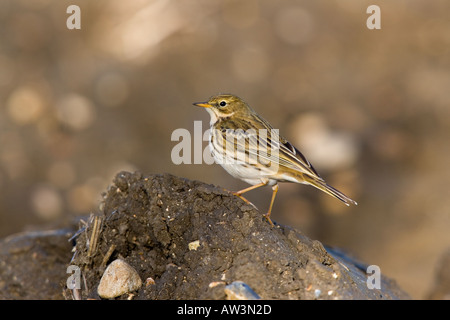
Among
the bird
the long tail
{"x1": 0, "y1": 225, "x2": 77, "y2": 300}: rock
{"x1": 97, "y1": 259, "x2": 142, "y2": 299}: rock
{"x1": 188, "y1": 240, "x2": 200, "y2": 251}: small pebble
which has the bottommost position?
{"x1": 0, "y1": 225, "x2": 77, "y2": 300}: rock

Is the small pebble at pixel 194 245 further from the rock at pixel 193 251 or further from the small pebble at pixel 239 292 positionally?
the small pebble at pixel 239 292

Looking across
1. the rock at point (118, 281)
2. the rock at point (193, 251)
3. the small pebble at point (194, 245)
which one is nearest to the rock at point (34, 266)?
the rock at point (193, 251)

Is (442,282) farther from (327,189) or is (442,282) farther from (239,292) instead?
(239,292)

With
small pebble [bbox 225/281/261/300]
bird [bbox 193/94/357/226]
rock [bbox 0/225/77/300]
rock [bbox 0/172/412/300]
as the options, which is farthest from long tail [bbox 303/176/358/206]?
rock [bbox 0/225/77/300]

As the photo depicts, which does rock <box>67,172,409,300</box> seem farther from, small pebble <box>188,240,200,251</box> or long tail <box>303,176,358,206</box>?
long tail <box>303,176,358,206</box>
